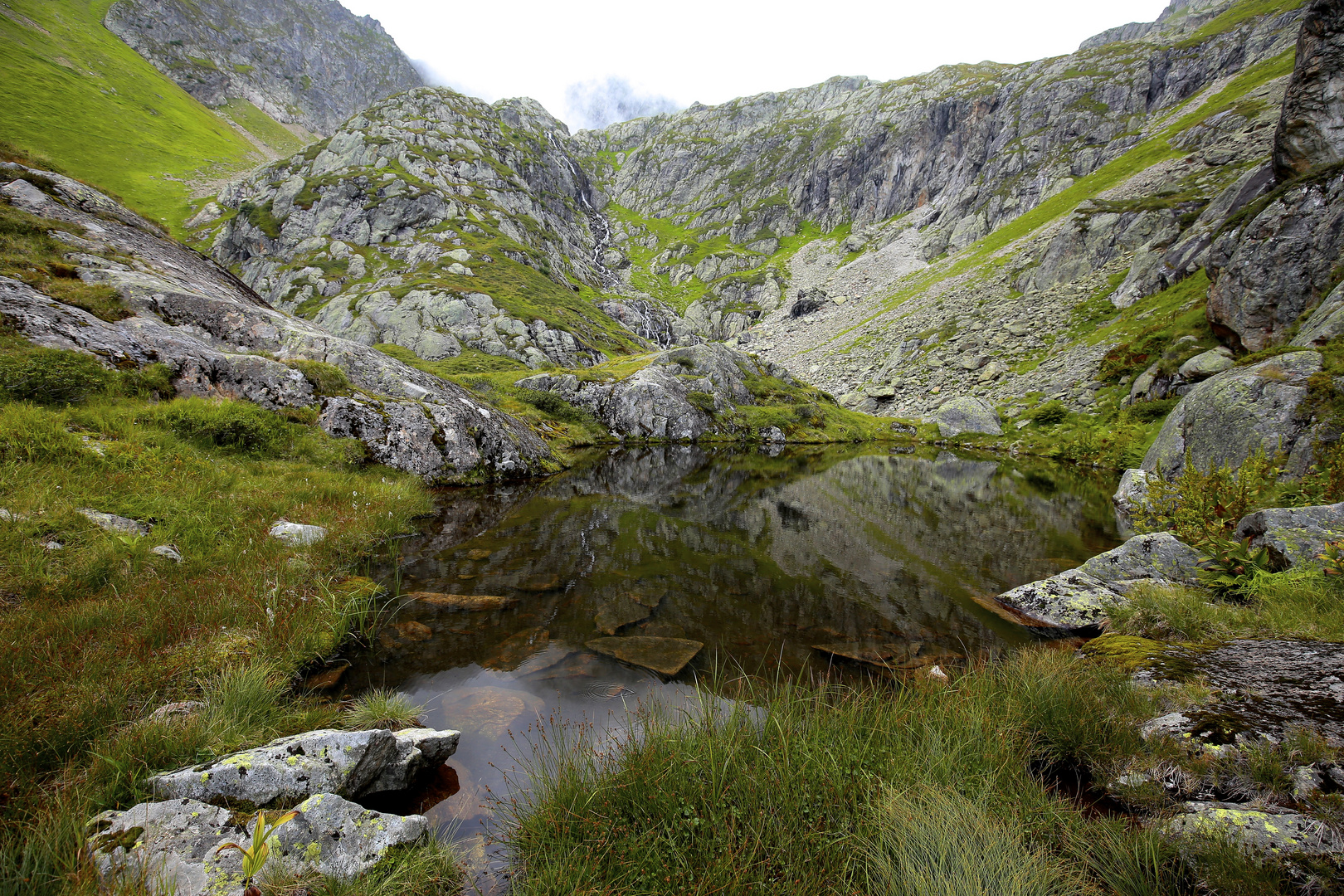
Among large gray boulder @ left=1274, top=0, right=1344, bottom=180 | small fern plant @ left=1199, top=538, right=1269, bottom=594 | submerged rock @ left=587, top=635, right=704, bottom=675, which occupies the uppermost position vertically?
large gray boulder @ left=1274, top=0, right=1344, bottom=180

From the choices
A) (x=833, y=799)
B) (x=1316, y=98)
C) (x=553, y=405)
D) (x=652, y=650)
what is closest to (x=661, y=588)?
(x=652, y=650)

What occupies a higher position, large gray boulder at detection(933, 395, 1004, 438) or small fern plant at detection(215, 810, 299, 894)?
small fern plant at detection(215, 810, 299, 894)

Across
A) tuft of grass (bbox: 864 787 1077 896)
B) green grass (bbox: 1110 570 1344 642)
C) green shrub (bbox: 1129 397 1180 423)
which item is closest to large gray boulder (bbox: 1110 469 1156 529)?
green grass (bbox: 1110 570 1344 642)

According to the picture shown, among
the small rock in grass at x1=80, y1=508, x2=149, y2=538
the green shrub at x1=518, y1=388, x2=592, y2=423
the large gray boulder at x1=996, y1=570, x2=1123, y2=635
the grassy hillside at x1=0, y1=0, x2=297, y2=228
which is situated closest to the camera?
the small rock in grass at x1=80, y1=508, x2=149, y2=538

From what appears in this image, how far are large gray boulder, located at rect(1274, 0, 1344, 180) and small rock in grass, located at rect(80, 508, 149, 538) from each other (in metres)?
44.1

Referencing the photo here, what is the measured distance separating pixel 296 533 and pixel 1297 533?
1809 centimetres

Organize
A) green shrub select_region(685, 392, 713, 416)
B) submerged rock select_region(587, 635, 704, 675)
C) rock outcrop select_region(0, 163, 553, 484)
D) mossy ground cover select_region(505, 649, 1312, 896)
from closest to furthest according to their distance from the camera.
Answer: mossy ground cover select_region(505, 649, 1312, 896) → submerged rock select_region(587, 635, 704, 675) → rock outcrop select_region(0, 163, 553, 484) → green shrub select_region(685, 392, 713, 416)

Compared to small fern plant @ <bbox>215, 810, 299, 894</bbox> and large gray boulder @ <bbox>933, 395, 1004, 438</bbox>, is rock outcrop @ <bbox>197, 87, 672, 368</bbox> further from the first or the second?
small fern plant @ <bbox>215, 810, 299, 894</bbox>

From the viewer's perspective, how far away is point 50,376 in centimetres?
1118

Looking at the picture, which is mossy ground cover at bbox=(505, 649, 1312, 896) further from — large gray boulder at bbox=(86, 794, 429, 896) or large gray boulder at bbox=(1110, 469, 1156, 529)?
large gray boulder at bbox=(1110, 469, 1156, 529)

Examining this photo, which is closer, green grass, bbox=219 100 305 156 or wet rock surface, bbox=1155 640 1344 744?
wet rock surface, bbox=1155 640 1344 744

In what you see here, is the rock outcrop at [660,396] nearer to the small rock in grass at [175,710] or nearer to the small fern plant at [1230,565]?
the small fern plant at [1230,565]

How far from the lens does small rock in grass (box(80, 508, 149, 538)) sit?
7.27 metres

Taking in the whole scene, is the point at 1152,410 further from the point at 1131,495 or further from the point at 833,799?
the point at 833,799
